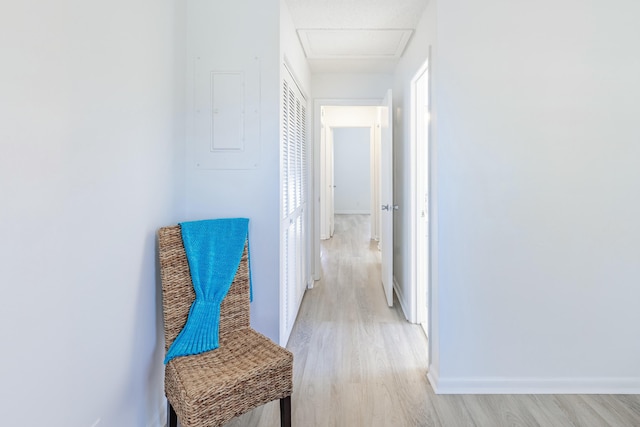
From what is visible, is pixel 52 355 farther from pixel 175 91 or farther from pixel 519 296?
pixel 519 296

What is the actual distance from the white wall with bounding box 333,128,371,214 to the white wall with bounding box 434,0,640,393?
7.75m

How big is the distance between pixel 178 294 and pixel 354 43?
2.39 metres

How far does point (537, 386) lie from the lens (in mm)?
1915

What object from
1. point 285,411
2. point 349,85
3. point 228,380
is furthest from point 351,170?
point 228,380

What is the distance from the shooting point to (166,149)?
174 centimetres

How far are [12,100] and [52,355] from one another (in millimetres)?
680

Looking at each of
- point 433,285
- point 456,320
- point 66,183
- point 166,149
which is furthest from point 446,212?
point 66,183

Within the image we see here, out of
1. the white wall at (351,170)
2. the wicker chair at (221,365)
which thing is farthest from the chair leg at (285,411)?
the white wall at (351,170)

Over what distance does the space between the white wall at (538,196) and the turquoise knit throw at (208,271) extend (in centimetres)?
107

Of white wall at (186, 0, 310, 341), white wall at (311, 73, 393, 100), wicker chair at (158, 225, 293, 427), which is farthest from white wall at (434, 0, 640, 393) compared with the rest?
white wall at (311, 73, 393, 100)

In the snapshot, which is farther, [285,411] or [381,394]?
[381,394]

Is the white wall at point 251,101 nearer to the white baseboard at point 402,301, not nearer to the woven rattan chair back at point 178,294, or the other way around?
the woven rattan chair back at point 178,294

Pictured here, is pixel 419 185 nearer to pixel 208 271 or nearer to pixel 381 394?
pixel 381 394

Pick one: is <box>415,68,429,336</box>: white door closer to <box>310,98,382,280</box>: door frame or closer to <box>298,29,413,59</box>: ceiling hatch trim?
<box>298,29,413,59</box>: ceiling hatch trim
